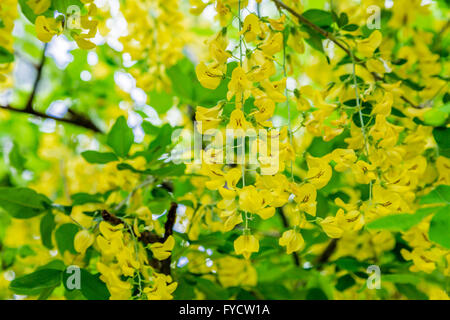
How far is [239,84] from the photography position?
74cm

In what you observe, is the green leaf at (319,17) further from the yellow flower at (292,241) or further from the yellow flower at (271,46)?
the yellow flower at (292,241)

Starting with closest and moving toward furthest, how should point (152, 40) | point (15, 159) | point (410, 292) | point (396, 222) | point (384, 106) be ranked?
point (396, 222) → point (384, 106) → point (410, 292) → point (152, 40) → point (15, 159)

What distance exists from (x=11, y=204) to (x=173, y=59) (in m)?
0.60

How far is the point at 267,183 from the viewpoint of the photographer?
727 mm

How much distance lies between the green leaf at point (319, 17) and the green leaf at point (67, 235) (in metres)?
0.69

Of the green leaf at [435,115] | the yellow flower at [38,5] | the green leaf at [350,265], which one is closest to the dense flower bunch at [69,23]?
the yellow flower at [38,5]

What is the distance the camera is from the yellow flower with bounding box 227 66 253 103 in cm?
73

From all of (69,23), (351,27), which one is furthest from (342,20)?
(69,23)

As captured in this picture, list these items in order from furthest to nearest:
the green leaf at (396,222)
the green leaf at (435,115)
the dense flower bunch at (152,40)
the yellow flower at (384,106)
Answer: the dense flower bunch at (152,40) < the yellow flower at (384,106) < the green leaf at (435,115) < the green leaf at (396,222)

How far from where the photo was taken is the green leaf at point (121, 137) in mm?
1149

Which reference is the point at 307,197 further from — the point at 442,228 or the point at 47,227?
the point at 47,227

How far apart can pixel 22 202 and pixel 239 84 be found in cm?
62

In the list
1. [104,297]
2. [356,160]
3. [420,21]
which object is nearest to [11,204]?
[104,297]

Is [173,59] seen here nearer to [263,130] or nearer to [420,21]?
[263,130]
